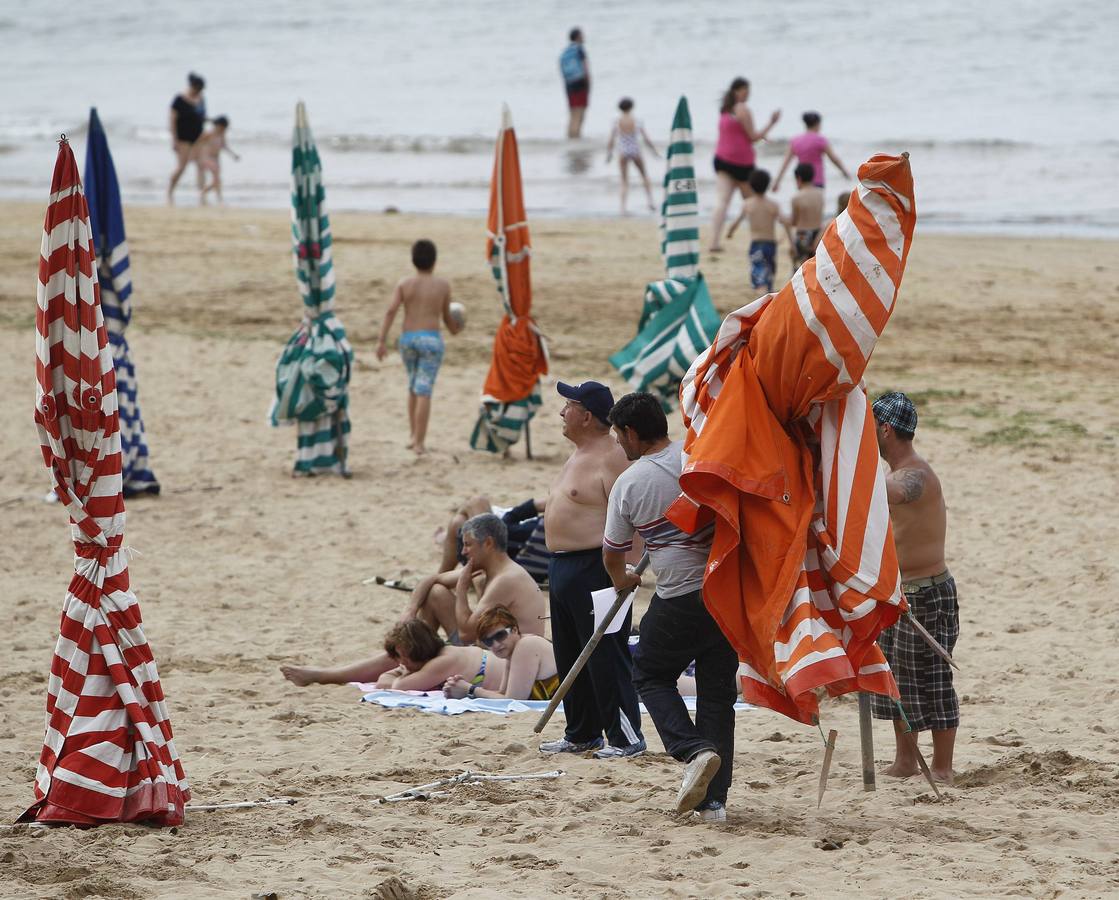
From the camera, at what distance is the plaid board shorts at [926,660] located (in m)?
5.54

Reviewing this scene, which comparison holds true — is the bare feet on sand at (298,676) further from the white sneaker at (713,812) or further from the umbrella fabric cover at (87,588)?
the white sneaker at (713,812)

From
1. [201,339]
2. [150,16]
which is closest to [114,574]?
[201,339]

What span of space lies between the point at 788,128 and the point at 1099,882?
103 ft

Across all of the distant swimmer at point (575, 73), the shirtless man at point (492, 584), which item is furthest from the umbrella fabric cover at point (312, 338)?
the distant swimmer at point (575, 73)

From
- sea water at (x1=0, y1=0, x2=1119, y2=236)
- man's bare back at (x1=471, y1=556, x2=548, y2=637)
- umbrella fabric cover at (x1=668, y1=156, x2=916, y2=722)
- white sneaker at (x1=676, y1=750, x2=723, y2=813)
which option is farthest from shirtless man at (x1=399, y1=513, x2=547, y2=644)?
sea water at (x1=0, y1=0, x2=1119, y2=236)

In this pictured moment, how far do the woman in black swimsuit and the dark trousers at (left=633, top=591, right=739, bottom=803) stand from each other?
19.8m

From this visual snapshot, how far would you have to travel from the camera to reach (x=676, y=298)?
9500 millimetres

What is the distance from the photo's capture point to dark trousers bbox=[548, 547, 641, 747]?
596 centimetres

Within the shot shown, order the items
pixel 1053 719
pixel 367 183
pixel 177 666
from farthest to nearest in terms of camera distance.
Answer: pixel 367 183
pixel 177 666
pixel 1053 719

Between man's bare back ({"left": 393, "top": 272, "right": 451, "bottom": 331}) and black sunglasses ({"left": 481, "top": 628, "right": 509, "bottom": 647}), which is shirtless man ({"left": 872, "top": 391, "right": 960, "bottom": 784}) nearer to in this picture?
black sunglasses ({"left": 481, "top": 628, "right": 509, "bottom": 647})

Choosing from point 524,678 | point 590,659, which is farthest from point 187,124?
point 590,659

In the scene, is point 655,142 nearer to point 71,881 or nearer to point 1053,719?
point 1053,719

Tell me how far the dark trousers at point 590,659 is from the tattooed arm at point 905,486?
3.98ft

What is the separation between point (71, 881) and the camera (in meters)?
4.51
